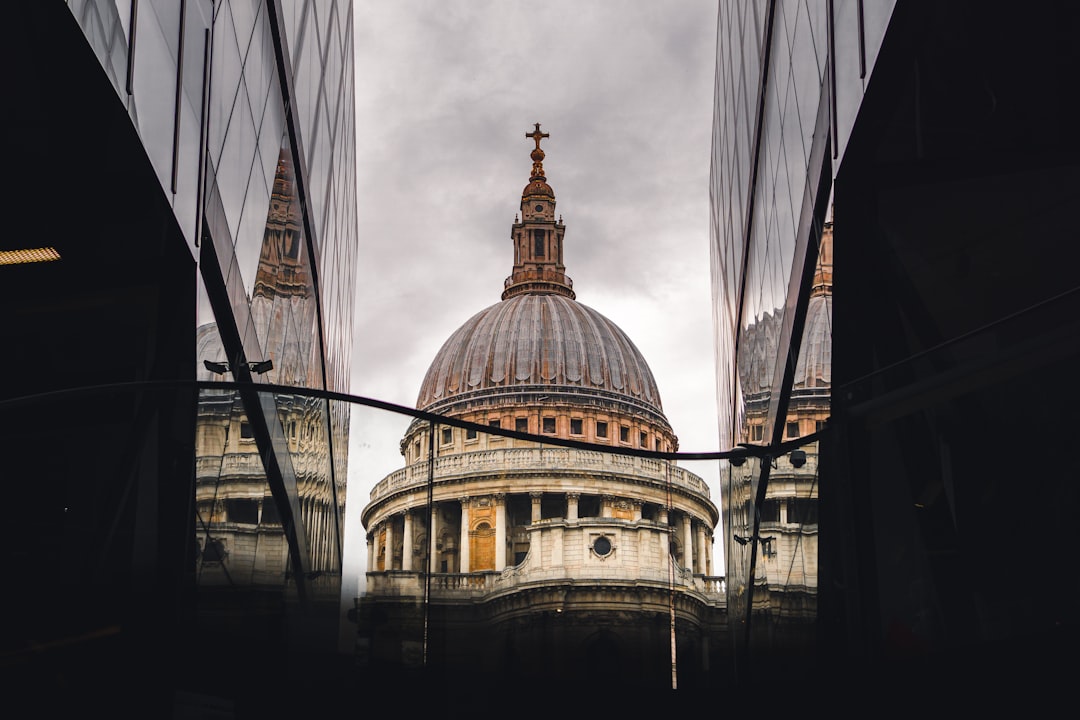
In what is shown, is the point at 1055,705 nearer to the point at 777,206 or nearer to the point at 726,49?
the point at 777,206

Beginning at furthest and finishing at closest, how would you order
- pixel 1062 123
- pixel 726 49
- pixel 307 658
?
1. pixel 726 49
2. pixel 307 658
3. pixel 1062 123

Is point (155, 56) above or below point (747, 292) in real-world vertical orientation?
below

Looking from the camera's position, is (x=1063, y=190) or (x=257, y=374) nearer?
(x=1063, y=190)

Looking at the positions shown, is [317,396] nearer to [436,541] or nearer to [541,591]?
[436,541]

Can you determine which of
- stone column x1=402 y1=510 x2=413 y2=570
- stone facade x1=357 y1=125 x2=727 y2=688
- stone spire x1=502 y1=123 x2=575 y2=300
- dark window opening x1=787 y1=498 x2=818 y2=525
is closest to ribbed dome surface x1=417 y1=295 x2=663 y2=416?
stone spire x1=502 y1=123 x2=575 y2=300

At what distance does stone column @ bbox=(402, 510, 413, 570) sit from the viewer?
9.99 metres

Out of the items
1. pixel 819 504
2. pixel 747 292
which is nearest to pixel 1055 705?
pixel 819 504

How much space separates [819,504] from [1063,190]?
3014 mm

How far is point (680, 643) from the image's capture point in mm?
10836

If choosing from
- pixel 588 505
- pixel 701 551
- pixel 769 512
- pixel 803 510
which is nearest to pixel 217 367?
pixel 701 551

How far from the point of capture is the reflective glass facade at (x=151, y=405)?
915 cm


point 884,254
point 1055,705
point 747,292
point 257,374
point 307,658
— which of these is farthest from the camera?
point 747,292

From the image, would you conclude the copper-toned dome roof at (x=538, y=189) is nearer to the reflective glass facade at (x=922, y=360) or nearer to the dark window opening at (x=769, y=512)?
the reflective glass facade at (x=922, y=360)

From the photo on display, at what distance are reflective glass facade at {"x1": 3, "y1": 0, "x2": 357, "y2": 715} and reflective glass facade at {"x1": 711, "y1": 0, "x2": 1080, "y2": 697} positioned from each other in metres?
3.76
